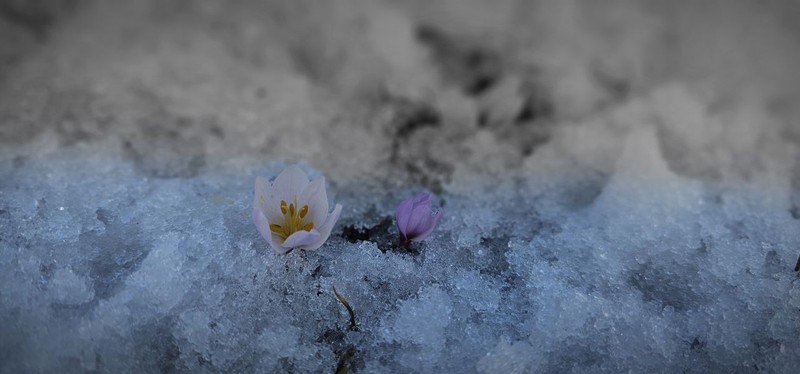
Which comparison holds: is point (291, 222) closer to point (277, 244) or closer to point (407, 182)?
point (277, 244)

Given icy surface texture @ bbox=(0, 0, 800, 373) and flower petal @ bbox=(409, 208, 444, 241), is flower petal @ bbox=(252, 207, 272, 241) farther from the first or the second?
flower petal @ bbox=(409, 208, 444, 241)

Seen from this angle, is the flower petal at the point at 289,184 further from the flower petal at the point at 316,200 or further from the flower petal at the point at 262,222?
the flower petal at the point at 262,222

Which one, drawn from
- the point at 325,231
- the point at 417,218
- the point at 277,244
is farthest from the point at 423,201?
the point at 277,244

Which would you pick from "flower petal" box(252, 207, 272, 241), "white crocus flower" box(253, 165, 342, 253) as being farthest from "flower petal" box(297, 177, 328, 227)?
"flower petal" box(252, 207, 272, 241)

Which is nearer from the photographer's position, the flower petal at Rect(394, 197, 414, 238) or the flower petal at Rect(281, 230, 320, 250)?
the flower petal at Rect(281, 230, 320, 250)

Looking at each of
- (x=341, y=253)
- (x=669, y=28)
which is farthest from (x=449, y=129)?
(x=669, y=28)

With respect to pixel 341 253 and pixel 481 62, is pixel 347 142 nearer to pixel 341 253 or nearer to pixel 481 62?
pixel 341 253
